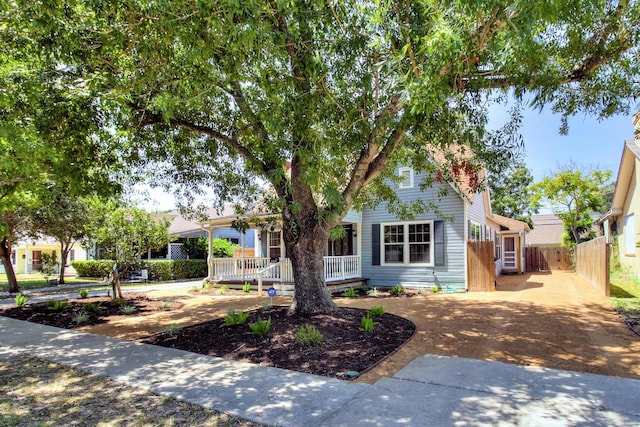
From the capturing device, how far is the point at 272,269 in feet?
49.1

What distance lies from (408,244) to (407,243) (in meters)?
0.05

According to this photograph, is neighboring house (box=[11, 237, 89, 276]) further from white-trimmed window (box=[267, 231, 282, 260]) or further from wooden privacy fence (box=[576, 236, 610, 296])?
wooden privacy fence (box=[576, 236, 610, 296])

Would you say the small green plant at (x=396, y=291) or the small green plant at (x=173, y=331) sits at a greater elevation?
the small green plant at (x=173, y=331)

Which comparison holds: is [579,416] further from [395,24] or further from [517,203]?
[517,203]

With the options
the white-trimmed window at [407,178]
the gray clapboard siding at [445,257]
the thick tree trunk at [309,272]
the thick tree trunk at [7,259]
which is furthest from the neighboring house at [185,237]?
the thick tree trunk at [309,272]

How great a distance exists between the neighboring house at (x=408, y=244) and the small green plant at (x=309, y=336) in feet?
23.0

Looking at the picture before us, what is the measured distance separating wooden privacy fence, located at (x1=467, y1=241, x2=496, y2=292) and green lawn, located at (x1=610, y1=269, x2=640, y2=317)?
11.0 ft

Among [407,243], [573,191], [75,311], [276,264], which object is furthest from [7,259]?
[573,191]

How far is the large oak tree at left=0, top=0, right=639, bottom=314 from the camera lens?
4.80 meters

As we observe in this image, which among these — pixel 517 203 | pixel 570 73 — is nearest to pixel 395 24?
pixel 570 73

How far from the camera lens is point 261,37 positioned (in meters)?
5.20

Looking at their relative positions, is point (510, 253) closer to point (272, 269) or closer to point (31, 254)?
point (272, 269)

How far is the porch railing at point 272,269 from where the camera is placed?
14.1m

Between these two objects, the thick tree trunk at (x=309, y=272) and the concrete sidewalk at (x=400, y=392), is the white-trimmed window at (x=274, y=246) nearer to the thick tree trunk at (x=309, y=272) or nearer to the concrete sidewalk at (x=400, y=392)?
the thick tree trunk at (x=309, y=272)
